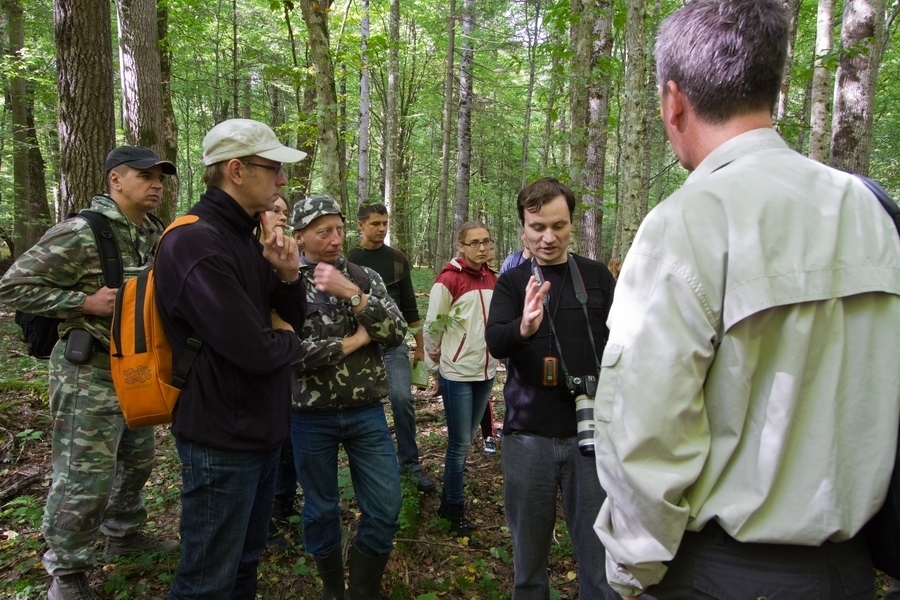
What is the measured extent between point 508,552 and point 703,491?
3174 mm

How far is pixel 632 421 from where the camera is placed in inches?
49.1

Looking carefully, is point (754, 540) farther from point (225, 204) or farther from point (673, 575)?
point (225, 204)

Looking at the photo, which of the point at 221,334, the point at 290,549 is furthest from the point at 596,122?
the point at 221,334

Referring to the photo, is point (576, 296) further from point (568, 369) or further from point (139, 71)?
point (139, 71)

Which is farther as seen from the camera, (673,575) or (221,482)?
(221,482)

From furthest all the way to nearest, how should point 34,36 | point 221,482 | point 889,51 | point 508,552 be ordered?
point 889,51 → point 34,36 → point 508,552 → point 221,482

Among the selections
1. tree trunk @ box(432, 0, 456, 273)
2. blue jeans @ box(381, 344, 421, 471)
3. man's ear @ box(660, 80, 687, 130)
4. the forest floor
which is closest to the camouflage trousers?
the forest floor

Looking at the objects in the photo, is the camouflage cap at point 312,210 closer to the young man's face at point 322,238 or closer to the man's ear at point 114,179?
the young man's face at point 322,238

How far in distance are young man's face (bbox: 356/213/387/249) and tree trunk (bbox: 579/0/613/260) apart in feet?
6.83

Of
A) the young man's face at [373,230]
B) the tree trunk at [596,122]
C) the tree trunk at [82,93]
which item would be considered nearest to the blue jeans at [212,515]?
the young man's face at [373,230]

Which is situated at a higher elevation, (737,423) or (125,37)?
(125,37)

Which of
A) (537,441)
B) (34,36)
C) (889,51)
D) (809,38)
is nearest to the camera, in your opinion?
(537,441)

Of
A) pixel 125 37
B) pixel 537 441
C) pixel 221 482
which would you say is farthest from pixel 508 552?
pixel 125 37

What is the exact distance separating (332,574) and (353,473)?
61 cm
